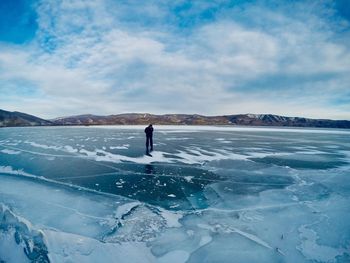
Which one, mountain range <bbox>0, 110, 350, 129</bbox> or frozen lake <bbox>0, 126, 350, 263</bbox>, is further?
mountain range <bbox>0, 110, 350, 129</bbox>

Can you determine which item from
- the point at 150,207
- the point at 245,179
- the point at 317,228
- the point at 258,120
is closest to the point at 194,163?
the point at 245,179

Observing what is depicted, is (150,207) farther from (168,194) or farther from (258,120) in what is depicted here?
(258,120)

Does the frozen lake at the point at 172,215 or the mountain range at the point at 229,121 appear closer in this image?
the frozen lake at the point at 172,215

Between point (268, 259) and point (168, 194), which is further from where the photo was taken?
point (168, 194)

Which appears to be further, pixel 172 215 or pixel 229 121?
pixel 229 121

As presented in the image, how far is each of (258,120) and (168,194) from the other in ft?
387

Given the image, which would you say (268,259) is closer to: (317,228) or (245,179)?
(317,228)

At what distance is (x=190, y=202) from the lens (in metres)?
5.14

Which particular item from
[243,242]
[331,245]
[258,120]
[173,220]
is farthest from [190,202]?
[258,120]

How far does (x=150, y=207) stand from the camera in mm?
4746

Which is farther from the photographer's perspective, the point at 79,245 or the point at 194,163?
the point at 194,163

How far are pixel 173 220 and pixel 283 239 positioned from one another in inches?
68.1

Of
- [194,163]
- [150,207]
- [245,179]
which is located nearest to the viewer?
[150,207]

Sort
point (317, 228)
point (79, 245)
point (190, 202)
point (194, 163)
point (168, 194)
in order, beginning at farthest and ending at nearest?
point (194, 163)
point (168, 194)
point (190, 202)
point (317, 228)
point (79, 245)
